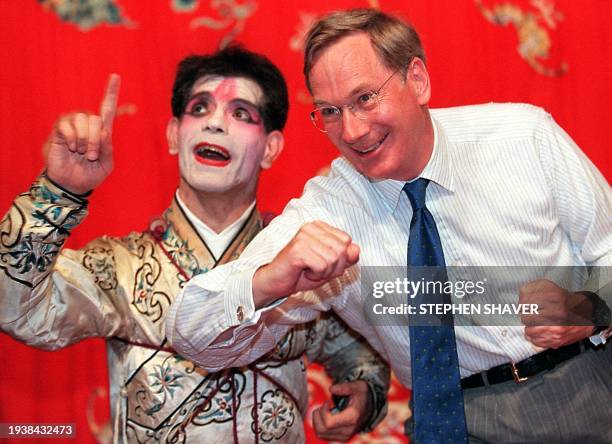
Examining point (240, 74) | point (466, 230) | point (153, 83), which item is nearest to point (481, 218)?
point (466, 230)

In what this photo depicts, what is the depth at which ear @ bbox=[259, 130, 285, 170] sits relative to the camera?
2.12 m

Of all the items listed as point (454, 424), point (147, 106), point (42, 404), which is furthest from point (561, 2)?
point (42, 404)

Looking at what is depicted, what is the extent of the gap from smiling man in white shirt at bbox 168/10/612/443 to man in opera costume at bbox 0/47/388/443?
1.11ft

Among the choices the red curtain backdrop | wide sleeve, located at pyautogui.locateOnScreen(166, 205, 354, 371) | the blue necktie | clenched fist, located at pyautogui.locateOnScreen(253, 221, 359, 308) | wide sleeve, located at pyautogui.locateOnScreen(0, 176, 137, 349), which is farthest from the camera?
the red curtain backdrop

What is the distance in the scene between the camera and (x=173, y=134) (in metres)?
2.13

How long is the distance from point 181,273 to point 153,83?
64cm

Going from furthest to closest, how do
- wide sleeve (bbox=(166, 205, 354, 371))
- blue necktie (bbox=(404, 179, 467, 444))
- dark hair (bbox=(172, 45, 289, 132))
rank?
1. dark hair (bbox=(172, 45, 289, 132))
2. blue necktie (bbox=(404, 179, 467, 444))
3. wide sleeve (bbox=(166, 205, 354, 371))

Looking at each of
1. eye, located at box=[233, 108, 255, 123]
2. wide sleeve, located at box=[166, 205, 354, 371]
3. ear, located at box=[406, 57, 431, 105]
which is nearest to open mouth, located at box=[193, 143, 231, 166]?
eye, located at box=[233, 108, 255, 123]

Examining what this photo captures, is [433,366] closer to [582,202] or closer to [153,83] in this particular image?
[582,202]

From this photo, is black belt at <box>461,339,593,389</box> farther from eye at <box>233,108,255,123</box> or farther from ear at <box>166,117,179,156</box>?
ear at <box>166,117,179,156</box>

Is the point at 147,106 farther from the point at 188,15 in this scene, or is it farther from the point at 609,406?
the point at 609,406

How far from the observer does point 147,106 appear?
232 cm

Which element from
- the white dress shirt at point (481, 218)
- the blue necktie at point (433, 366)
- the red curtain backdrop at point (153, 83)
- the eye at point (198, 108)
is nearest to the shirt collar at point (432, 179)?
the white dress shirt at point (481, 218)

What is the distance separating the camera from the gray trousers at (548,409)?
61.5 inches
